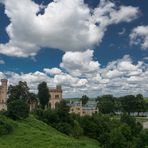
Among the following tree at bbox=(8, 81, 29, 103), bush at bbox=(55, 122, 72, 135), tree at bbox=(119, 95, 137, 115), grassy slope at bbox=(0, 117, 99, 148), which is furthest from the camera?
tree at bbox=(119, 95, 137, 115)

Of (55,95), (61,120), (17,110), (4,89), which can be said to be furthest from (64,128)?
(55,95)

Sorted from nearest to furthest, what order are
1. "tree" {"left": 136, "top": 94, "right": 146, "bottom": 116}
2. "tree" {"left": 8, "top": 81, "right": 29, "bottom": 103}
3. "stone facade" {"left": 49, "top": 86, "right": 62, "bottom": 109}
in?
"tree" {"left": 8, "top": 81, "right": 29, "bottom": 103} < "stone facade" {"left": 49, "top": 86, "right": 62, "bottom": 109} < "tree" {"left": 136, "top": 94, "right": 146, "bottom": 116}

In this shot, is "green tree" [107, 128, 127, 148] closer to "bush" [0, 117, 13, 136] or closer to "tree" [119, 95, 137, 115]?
"bush" [0, 117, 13, 136]

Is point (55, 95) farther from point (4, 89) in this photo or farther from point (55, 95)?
point (4, 89)

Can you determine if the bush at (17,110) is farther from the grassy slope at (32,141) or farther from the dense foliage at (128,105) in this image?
the dense foliage at (128,105)

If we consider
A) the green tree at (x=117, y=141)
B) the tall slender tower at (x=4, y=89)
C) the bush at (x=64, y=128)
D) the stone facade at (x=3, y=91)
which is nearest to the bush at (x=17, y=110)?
the bush at (x=64, y=128)

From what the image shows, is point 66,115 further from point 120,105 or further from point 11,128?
point 120,105

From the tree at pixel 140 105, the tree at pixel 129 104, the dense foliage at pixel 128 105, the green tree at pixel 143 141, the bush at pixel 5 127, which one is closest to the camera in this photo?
the bush at pixel 5 127

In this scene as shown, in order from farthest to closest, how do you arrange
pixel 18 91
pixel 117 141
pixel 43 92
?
pixel 43 92 → pixel 18 91 → pixel 117 141

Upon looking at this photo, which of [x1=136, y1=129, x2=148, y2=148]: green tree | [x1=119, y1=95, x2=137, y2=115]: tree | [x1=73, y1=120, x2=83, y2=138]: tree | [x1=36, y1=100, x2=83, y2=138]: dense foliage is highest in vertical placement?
[x1=119, y1=95, x2=137, y2=115]: tree

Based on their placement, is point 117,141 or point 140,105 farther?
point 140,105

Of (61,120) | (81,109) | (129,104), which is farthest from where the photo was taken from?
(129,104)

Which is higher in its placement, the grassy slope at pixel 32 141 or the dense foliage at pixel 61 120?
the dense foliage at pixel 61 120

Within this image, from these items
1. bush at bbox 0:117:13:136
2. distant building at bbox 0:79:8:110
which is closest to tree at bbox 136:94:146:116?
distant building at bbox 0:79:8:110
